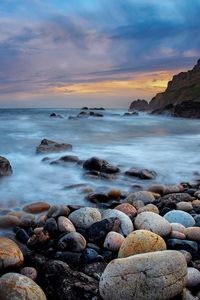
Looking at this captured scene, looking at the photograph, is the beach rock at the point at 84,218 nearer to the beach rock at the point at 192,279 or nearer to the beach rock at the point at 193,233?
the beach rock at the point at 193,233

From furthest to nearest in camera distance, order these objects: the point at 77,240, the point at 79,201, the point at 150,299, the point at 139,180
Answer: the point at 139,180
the point at 79,201
the point at 77,240
the point at 150,299

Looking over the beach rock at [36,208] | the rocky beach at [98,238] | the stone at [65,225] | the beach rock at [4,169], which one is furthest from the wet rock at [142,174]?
the stone at [65,225]

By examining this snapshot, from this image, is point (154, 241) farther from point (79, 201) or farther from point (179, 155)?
point (179, 155)

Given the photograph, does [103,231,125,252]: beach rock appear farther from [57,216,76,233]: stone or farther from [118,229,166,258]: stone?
[57,216,76,233]: stone

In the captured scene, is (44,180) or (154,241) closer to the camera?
(154,241)

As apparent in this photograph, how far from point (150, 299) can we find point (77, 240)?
1.21 metres

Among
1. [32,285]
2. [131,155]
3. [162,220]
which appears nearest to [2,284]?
[32,285]

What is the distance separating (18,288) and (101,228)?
4.40ft

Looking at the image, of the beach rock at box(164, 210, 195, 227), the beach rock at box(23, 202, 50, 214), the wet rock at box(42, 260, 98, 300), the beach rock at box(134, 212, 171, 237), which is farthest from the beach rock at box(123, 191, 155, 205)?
the wet rock at box(42, 260, 98, 300)

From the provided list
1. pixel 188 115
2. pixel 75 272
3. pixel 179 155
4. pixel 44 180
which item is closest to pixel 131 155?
pixel 179 155

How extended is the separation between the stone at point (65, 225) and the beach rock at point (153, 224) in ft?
2.30

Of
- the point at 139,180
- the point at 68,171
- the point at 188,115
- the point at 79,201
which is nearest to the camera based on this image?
the point at 79,201

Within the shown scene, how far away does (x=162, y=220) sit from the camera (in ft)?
12.9

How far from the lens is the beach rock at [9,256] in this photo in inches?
126
